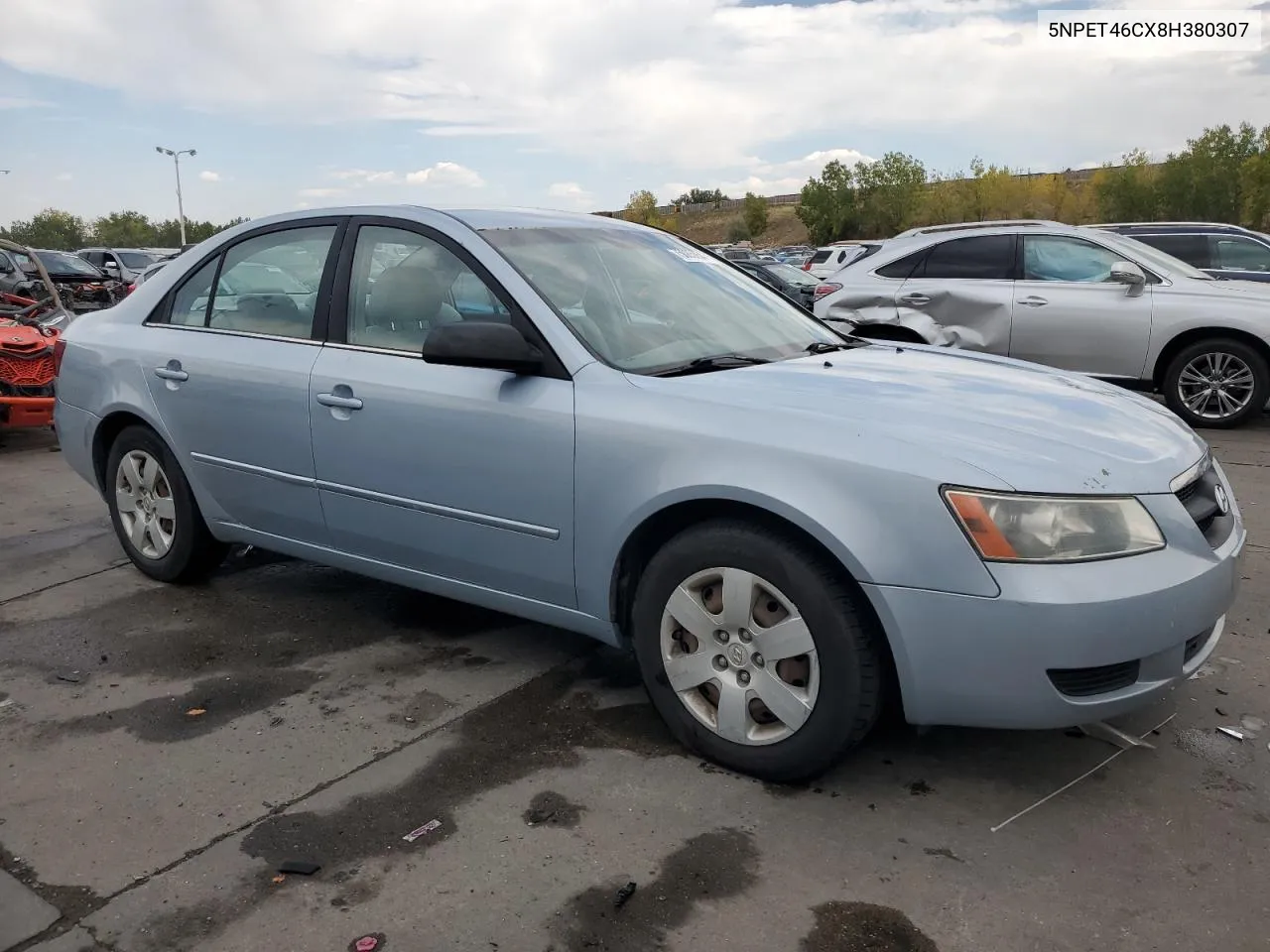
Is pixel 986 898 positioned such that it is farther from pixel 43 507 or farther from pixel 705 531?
pixel 43 507

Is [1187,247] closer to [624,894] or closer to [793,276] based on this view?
[624,894]

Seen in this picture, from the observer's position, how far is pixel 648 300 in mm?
3633

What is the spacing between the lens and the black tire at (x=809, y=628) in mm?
2666

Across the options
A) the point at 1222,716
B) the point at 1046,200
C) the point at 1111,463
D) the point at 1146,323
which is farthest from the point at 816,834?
the point at 1046,200

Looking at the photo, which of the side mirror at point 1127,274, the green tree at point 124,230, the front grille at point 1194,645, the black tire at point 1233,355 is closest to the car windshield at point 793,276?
the side mirror at point 1127,274

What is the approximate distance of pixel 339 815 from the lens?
281cm

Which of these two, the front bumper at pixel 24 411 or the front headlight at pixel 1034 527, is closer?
the front headlight at pixel 1034 527

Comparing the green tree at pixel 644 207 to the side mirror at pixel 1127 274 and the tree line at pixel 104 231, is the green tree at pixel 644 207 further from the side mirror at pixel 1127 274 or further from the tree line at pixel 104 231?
the side mirror at pixel 1127 274

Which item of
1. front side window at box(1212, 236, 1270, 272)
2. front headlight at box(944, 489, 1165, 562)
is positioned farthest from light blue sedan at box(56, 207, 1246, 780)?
front side window at box(1212, 236, 1270, 272)

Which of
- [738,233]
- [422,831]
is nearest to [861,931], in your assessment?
[422,831]

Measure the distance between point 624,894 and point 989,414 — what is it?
5.28 feet

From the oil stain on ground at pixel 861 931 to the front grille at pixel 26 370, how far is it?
312 inches

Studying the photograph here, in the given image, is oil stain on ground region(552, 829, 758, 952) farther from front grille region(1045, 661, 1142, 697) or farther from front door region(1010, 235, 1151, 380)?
front door region(1010, 235, 1151, 380)

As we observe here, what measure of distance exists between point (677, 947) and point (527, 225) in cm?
254
